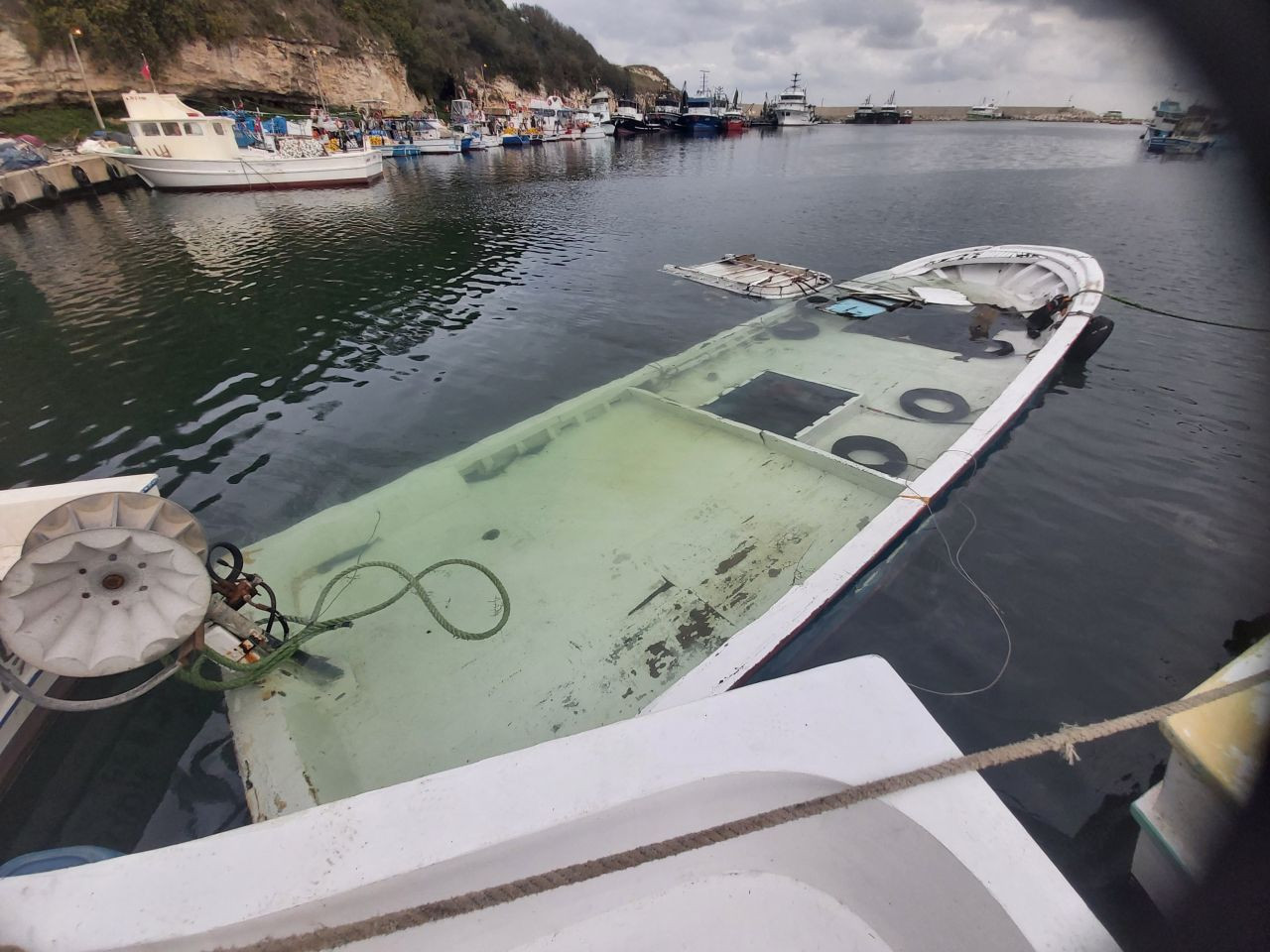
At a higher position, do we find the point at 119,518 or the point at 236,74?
the point at 236,74

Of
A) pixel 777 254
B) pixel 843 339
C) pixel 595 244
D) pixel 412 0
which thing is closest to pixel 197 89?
pixel 412 0

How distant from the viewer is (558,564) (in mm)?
5895

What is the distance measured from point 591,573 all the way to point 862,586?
277 cm

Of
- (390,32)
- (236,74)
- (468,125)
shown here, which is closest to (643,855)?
(236,74)

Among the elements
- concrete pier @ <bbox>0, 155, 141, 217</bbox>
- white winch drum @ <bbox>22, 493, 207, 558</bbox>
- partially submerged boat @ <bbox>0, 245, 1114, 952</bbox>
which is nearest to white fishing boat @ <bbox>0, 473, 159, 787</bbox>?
white winch drum @ <bbox>22, 493, 207, 558</bbox>

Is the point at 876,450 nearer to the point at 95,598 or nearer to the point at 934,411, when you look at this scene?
the point at 934,411

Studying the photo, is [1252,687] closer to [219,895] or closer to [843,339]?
[219,895]

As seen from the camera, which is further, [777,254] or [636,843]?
[777,254]

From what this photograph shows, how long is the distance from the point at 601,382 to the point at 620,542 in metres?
6.11

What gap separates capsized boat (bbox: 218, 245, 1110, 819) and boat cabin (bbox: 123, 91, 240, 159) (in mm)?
39284

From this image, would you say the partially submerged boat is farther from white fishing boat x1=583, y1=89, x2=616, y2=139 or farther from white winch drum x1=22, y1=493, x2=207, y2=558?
white fishing boat x1=583, y1=89, x2=616, y2=139

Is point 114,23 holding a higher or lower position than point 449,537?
higher

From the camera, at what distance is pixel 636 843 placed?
6.82 feet

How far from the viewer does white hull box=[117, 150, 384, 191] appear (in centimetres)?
3195
